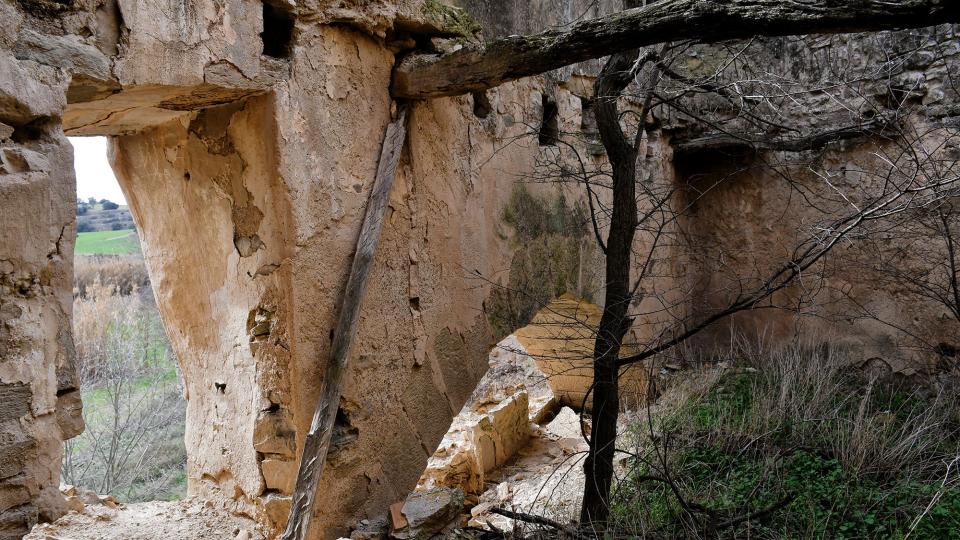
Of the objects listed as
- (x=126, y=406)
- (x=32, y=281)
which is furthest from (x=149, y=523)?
(x=126, y=406)

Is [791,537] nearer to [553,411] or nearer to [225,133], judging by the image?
[225,133]

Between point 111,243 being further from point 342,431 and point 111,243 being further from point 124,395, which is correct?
point 342,431

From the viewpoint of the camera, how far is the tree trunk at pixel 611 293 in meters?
3.73

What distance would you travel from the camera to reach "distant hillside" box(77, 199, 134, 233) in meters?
21.6

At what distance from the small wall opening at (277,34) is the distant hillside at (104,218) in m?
19.7

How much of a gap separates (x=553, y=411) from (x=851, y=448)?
3853 millimetres

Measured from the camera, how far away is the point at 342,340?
3.41 m

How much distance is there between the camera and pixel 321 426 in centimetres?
327

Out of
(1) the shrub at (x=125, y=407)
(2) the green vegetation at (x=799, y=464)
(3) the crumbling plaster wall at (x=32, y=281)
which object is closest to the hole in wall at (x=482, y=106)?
(2) the green vegetation at (x=799, y=464)

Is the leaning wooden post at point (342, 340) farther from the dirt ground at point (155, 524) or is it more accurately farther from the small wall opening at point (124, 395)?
the small wall opening at point (124, 395)

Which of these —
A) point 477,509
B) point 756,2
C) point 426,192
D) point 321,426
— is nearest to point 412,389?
point 321,426

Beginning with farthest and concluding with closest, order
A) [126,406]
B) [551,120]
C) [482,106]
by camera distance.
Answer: [126,406] < [551,120] < [482,106]

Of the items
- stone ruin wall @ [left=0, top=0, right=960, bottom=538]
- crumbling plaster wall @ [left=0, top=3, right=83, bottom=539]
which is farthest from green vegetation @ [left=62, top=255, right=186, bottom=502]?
crumbling plaster wall @ [left=0, top=3, right=83, bottom=539]

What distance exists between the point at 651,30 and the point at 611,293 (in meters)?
1.35
